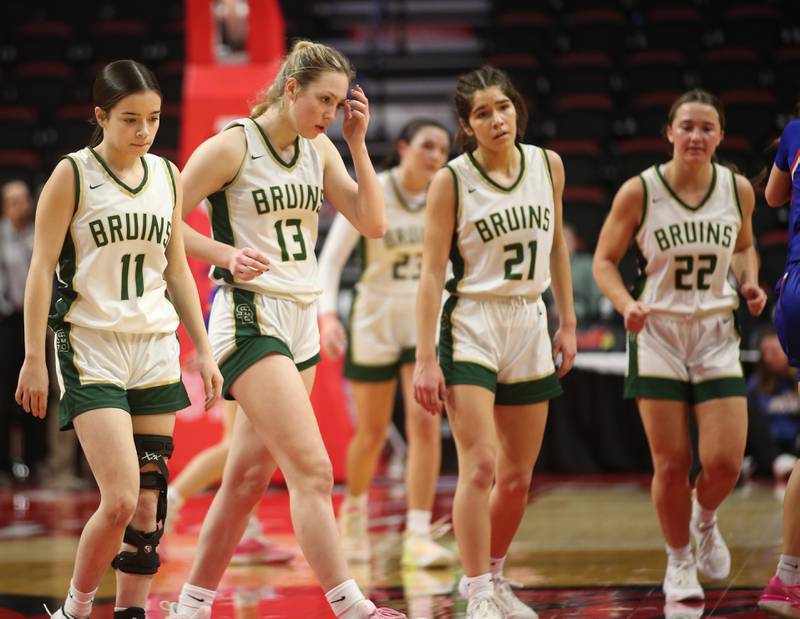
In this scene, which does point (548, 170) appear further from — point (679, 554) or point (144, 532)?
point (144, 532)

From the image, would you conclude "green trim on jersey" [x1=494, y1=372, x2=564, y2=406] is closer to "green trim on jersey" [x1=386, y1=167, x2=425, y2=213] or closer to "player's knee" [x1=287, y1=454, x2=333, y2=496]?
"player's knee" [x1=287, y1=454, x2=333, y2=496]

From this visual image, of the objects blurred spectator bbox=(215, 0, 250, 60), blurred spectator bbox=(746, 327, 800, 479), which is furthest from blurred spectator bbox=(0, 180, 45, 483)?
blurred spectator bbox=(746, 327, 800, 479)

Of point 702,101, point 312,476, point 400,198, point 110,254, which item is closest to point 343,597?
point 312,476

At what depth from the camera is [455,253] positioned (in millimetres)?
4137

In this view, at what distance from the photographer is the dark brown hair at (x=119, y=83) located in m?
3.53

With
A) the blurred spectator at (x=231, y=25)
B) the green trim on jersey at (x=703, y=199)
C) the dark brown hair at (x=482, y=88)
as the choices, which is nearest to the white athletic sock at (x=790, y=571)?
the green trim on jersey at (x=703, y=199)

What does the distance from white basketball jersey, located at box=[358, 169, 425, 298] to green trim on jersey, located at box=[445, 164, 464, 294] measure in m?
1.66

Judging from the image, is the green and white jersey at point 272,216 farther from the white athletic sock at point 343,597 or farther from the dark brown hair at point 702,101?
the dark brown hair at point 702,101

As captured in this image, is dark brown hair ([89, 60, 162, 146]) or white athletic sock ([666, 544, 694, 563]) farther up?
dark brown hair ([89, 60, 162, 146])

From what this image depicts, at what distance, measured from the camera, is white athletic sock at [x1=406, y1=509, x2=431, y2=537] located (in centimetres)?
532

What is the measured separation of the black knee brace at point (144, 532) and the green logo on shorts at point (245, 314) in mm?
419

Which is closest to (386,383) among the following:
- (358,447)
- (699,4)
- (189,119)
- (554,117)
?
(358,447)

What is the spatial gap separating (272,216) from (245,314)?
12.5 inches

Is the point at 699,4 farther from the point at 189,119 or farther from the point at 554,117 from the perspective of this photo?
the point at 189,119
